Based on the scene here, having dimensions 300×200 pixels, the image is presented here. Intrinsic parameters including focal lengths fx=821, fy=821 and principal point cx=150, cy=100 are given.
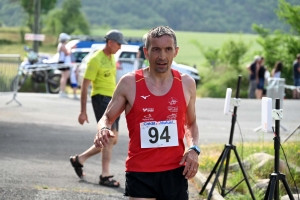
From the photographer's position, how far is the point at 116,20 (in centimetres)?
13038

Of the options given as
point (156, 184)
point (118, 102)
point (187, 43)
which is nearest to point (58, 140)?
point (118, 102)

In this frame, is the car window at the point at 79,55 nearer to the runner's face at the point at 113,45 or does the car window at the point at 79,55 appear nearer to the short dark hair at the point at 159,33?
the runner's face at the point at 113,45

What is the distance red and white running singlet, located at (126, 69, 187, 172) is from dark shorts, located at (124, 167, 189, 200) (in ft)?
0.14

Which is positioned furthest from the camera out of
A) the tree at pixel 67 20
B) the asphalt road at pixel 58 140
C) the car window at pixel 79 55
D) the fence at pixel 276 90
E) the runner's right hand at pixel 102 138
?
the tree at pixel 67 20

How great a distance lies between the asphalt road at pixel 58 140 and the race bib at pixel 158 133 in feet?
11.7

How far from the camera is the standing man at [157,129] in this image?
6211 mm

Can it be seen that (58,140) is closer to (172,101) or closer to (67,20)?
(172,101)

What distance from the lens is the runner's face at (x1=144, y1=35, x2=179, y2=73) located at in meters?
6.21

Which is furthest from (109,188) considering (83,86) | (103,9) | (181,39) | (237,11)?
(103,9)

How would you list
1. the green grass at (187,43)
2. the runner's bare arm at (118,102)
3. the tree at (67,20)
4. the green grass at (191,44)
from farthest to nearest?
1. the tree at (67,20)
2. the green grass at (191,44)
3. the green grass at (187,43)
4. the runner's bare arm at (118,102)

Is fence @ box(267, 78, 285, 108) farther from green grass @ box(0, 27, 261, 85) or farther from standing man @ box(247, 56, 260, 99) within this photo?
green grass @ box(0, 27, 261, 85)

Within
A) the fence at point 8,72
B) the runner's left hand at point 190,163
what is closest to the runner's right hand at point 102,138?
the runner's left hand at point 190,163

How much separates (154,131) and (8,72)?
14.2 meters

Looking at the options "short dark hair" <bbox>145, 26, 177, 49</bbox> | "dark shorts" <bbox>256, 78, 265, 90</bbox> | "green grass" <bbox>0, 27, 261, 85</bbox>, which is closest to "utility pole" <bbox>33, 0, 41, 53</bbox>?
"dark shorts" <bbox>256, 78, 265, 90</bbox>
